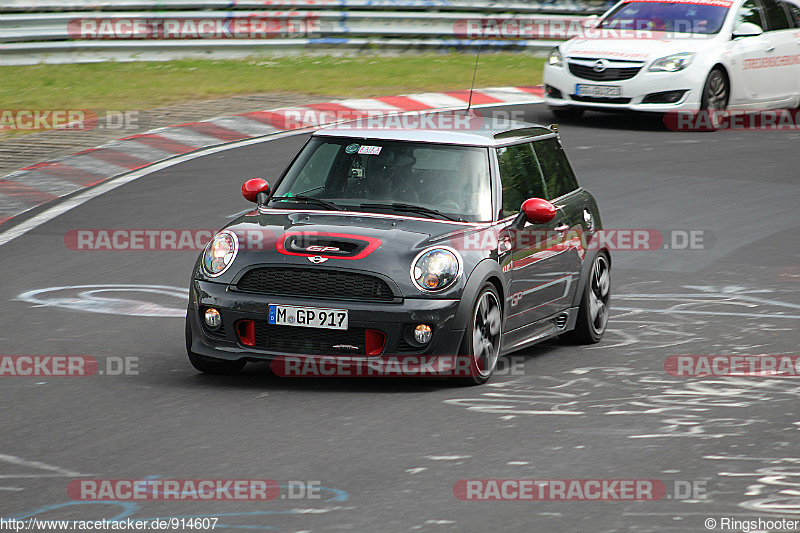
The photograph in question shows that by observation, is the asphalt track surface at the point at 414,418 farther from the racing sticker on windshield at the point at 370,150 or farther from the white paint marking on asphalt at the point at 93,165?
the white paint marking on asphalt at the point at 93,165

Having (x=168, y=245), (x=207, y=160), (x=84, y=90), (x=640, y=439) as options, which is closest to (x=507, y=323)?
(x=640, y=439)

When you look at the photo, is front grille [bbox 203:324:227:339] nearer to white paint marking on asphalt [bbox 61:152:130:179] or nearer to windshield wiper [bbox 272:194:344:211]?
windshield wiper [bbox 272:194:344:211]

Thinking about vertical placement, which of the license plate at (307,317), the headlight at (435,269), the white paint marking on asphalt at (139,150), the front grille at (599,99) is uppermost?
the headlight at (435,269)

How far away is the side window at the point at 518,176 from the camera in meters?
8.41

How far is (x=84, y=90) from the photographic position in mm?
19406

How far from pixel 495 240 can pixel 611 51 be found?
437 inches

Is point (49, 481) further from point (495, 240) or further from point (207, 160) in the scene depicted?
point (207, 160)

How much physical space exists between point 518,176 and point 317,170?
1.24 meters

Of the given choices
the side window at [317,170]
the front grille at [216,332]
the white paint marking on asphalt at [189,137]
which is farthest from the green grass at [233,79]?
the front grille at [216,332]

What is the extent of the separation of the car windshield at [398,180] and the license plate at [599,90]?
1026 cm

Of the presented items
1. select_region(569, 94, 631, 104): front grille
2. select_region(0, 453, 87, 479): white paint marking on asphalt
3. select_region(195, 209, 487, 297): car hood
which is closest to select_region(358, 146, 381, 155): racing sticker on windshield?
select_region(195, 209, 487, 297): car hood

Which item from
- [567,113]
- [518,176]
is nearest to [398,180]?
[518,176]

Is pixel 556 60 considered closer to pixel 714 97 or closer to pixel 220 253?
pixel 714 97

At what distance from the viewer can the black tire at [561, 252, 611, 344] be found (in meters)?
9.09
